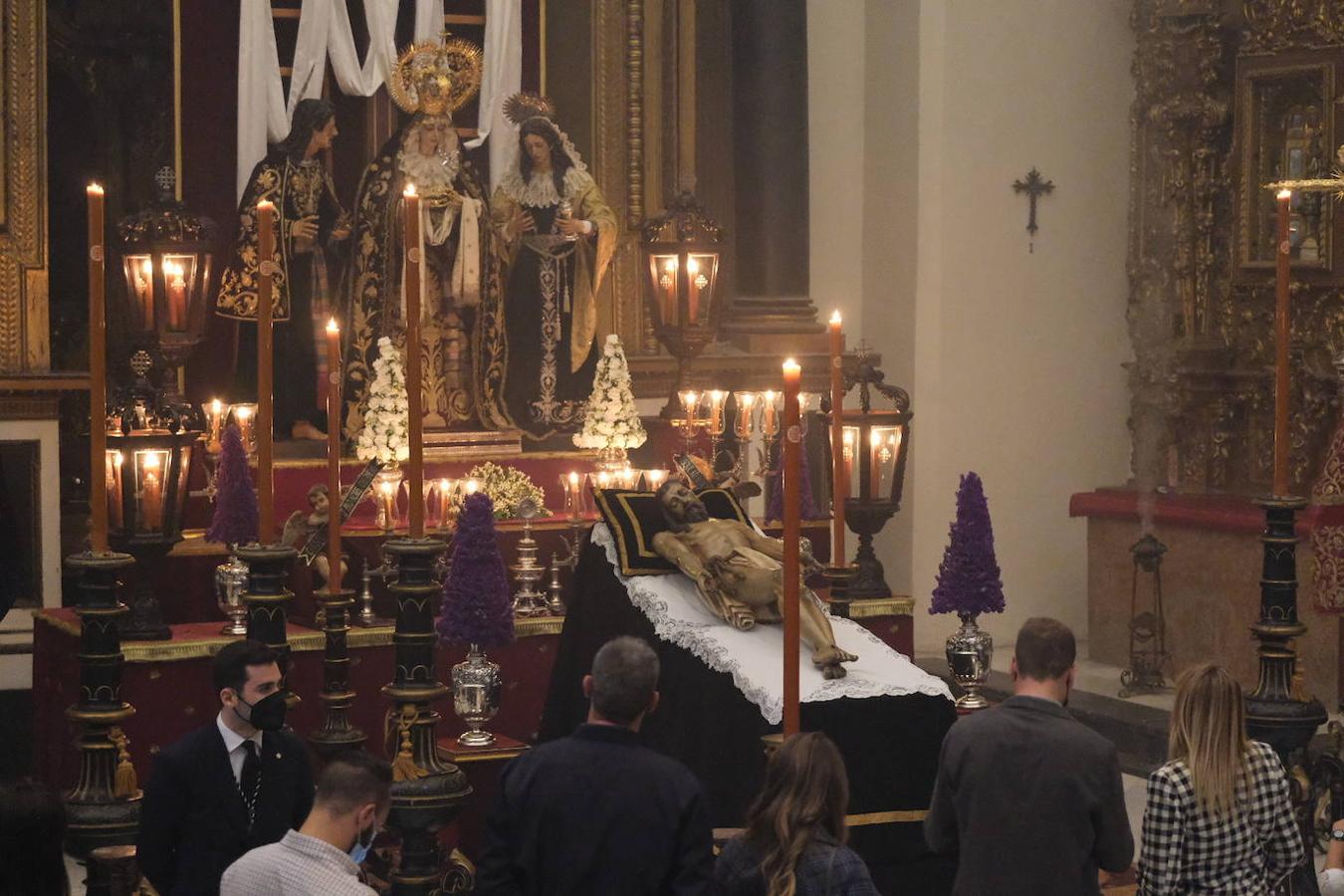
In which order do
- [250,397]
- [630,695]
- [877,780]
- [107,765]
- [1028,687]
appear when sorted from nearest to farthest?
[630,695], [1028,687], [107,765], [877,780], [250,397]

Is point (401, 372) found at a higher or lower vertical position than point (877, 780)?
higher

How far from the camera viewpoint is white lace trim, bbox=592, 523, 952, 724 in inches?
301

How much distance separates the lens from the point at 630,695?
5.27 metres

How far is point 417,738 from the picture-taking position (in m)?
7.01

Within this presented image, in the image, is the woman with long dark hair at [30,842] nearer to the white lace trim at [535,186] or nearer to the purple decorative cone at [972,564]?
the purple decorative cone at [972,564]

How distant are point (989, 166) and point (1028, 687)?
31.9 ft

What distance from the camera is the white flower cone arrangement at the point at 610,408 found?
12.7 m

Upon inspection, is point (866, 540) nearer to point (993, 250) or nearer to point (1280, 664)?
point (1280, 664)

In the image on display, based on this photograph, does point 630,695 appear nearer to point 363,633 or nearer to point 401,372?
point 363,633

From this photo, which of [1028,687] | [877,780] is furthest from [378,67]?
[1028,687]

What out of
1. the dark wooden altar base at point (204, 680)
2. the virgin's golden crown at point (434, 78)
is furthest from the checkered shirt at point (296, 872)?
the virgin's golden crown at point (434, 78)

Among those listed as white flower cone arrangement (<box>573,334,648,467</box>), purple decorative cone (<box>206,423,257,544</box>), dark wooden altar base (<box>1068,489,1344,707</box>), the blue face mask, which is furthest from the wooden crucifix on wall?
the blue face mask

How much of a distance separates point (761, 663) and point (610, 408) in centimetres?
499

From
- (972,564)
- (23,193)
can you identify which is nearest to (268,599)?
(972,564)
